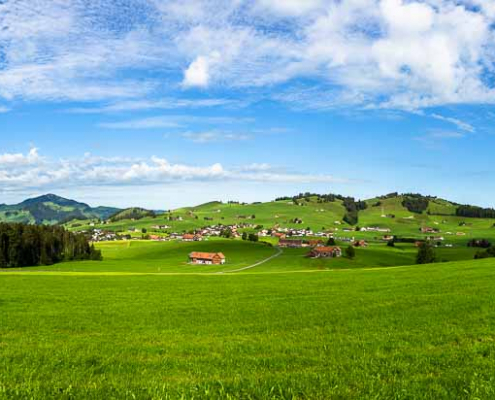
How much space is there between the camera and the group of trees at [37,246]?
443ft

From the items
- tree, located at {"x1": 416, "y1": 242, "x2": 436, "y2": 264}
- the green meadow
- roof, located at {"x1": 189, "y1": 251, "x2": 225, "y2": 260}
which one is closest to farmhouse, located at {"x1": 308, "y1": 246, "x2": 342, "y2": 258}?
roof, located at {"x1": 189, "y1": 251, "x2": 225, "y2": 260}

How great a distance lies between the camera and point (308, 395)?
26.9 ft

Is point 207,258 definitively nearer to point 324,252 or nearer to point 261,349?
point 324,252

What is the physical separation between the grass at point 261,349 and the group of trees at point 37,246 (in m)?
125

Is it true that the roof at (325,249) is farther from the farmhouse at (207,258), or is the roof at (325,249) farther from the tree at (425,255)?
the tree at (425,255)

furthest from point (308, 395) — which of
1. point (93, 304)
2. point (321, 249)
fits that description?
point (321, 249)

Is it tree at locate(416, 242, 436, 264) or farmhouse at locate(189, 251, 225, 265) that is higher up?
tree at locate(416, 242, 436, 264)

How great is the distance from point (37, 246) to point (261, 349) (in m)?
147

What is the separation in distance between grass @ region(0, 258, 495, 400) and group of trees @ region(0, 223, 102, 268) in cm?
12454

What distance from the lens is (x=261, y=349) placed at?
13859 millimetres

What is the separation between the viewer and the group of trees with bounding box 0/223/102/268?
443 feet

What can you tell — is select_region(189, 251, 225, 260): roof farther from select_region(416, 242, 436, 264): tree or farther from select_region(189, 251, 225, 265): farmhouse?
select_region(416, 242, 436, 264): tree

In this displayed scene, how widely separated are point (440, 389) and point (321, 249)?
149 meters

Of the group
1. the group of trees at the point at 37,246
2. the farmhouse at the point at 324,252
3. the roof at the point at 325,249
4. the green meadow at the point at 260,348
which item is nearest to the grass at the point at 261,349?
the green meadow at the point at 260,348
